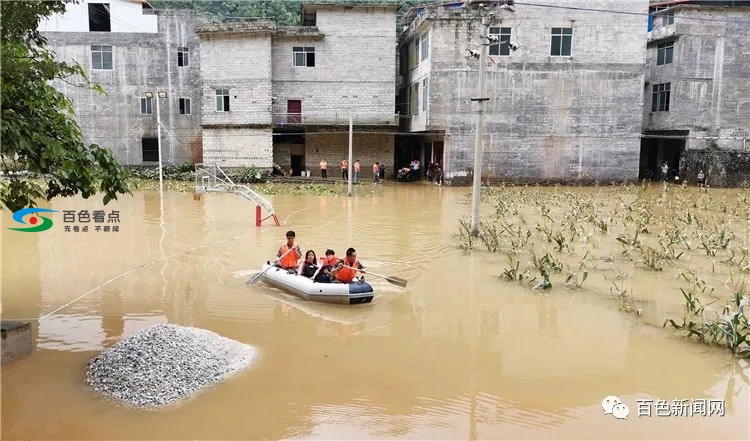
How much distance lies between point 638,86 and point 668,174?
23.5ft

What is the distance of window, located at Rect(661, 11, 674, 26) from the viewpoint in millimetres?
31094

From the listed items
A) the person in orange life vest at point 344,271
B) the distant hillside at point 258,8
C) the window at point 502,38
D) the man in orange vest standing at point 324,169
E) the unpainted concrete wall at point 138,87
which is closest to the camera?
the person in orange life vest at point 344,271

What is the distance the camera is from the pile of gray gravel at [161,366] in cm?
658

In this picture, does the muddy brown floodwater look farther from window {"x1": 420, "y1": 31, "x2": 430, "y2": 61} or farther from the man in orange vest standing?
the man in orange vest standing

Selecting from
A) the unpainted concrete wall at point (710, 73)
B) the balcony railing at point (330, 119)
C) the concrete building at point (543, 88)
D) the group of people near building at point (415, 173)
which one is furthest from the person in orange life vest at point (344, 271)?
the unpainted concrete wall at point (710, 73)

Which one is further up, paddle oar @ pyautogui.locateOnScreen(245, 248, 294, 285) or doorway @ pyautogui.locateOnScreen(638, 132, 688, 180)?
doorway @ pyautogui.locateOnScreen(638, 132, 688, 180)

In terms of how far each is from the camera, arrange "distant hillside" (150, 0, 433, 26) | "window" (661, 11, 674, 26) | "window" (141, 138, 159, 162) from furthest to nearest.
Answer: "distant hillside" (150, 0, 433, 26) → "window" (141, 138, 159, 162) → "window" (661, 11, 674, 26)

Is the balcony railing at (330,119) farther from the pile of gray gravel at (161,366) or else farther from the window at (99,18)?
the pile of gray gravel at (161,366)

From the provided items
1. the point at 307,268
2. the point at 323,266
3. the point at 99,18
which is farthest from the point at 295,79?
the point at 323,266

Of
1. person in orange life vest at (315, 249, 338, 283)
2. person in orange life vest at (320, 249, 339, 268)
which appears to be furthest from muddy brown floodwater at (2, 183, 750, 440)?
person in orange life vest at (320, 249, 339, 268)

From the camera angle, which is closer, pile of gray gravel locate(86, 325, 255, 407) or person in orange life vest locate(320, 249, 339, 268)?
pile of gray gravel locate(86, 325, 255, 407)

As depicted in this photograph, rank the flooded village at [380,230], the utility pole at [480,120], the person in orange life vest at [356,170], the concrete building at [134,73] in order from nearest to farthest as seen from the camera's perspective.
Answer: the flooded village at [380,230] → the utility pole at [480,120] → the person in orange life vest at [356,170] → the concrete building at [134,73]

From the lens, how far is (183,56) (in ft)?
115

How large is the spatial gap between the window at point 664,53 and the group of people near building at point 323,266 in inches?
1095
